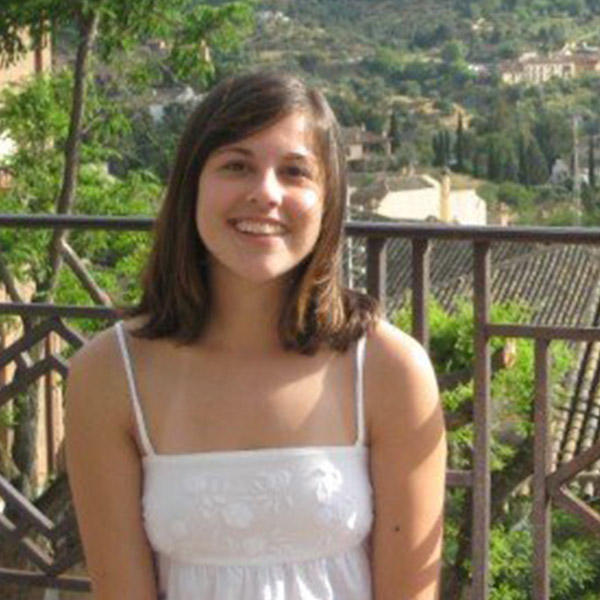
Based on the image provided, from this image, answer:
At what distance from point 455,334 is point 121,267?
11.1 meters

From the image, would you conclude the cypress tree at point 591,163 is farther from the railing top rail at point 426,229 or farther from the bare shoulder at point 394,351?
the bare shoulder at point 394,351

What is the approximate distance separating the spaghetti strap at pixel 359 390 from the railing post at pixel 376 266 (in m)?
0.85

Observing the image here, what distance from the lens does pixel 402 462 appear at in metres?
2.12

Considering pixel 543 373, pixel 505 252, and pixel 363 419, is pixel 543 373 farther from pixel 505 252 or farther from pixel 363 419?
pixel 505 252

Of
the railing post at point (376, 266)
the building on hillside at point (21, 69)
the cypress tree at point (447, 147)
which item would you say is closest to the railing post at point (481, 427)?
the railing post at point (376, 266)

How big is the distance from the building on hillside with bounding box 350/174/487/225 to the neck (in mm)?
43131

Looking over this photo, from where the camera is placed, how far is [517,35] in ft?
217

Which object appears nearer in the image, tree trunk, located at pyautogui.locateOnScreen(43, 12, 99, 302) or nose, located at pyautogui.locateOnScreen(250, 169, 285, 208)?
nose, located at pyautogui.locateOnScreen(250, 169, 285, 208)

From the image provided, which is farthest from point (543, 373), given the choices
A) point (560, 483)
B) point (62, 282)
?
point (62, 282)

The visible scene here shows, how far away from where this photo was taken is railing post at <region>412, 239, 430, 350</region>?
300 centimetres

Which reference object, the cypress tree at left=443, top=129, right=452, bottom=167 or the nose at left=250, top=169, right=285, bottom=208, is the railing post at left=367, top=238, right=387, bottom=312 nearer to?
the nose at left=250, top=169, right=285, bottom=208

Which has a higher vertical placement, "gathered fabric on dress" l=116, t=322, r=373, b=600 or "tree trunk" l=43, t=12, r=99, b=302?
"gathered fabric on dress" l=116, t=322, r=373, b=600

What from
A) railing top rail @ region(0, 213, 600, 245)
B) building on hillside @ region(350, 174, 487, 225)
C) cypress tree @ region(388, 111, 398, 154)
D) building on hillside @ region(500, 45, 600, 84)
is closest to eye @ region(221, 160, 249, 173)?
railing top rail @ region(0, 213, 600, 245)

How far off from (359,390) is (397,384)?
5 cm
